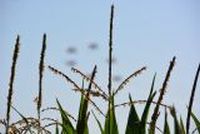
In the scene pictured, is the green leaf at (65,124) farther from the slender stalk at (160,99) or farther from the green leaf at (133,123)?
the slender stalk at (160,99)

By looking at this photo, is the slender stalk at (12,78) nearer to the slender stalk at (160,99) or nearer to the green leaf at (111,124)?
the green leaf at (111,124)

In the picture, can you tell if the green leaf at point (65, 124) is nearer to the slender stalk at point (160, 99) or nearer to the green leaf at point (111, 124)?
the green leaf at point (111, 124)

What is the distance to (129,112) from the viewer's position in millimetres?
2023

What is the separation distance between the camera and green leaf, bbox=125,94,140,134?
76.3 inches

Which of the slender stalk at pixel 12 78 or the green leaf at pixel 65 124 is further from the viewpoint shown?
the green leaf at pixel 65 124

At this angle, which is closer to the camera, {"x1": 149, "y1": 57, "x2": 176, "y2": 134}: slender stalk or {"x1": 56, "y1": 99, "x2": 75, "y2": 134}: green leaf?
{"x1": 149, "y1": 57, "x2": 176, "y2": 134}: slender stalk

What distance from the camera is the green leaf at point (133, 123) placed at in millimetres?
1938

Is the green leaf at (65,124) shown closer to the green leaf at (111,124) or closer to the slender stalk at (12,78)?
the green leaf at (111,124)

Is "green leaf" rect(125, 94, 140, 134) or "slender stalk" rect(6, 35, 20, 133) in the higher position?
"slender stalk" rect(6, 35, 20, 133)

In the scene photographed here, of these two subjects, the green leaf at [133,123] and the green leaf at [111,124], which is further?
the green leaf at [111,124]

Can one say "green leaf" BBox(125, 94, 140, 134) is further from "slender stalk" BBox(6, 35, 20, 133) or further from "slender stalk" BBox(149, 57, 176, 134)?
"slender stalk" BBox(6, 35, 20, 133)

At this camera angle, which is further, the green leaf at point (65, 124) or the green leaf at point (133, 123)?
the green leaf at point (65, 124)

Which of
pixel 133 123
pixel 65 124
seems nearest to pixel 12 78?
pixel 65 124

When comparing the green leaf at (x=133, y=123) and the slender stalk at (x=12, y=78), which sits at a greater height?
the slender stalk at (x=12, y=78)
